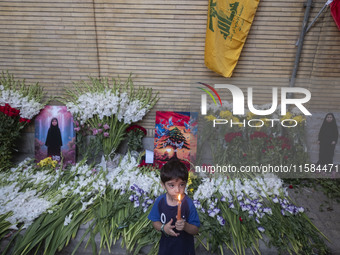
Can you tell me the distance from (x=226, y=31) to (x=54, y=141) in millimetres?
3423

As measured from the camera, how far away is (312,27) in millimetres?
4207

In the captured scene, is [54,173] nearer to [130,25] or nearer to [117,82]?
[117,82]

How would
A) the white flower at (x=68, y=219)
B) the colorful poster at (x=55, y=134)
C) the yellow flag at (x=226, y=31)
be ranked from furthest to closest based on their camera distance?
the colorful poster at (x=55, y=134)
the yellow flag at (x=226, y=31)
the white flower at (x=68, y=219)

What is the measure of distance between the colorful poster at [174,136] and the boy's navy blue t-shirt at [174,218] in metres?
2.34

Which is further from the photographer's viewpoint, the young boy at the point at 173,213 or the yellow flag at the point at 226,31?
the yellow flag at the point at 226,31

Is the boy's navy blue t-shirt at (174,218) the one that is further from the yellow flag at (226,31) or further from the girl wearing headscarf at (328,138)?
the girl wearing headscarf at (328,138)

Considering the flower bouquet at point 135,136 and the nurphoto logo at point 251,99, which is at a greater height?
the nurphoto logo at point 251,99

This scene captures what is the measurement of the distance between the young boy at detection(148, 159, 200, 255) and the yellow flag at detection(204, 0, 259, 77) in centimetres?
275

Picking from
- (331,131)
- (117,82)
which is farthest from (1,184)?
(331,131)

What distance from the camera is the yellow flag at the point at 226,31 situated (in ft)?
13.1

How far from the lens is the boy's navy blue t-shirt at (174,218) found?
6.14ft

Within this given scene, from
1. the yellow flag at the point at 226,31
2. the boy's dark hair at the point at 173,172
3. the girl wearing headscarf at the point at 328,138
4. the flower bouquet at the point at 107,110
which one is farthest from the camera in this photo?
the girl wearing headscarf at the point at 328,138

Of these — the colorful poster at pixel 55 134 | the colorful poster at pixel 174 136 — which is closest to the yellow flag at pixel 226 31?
the colorful poster at pixel 174 136

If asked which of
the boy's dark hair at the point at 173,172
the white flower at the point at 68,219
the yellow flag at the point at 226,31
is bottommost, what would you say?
the white flower at the point at 68,219
